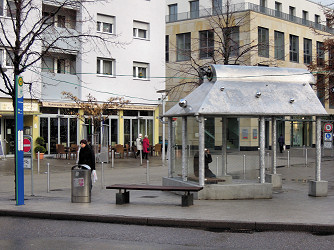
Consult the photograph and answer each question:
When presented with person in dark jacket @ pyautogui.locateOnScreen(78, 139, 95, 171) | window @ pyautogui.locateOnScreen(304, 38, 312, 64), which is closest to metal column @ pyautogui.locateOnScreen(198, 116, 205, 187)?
person in dark jacket @ pyautogui.locateOnScreen(78, 139, 95, 171)

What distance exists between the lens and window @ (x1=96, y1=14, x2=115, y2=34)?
3662 centimetres

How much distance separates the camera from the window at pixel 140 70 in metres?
38.8

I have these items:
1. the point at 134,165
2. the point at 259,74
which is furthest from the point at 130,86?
the point at 259,74

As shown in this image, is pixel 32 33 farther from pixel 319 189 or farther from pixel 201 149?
pixel 319 189

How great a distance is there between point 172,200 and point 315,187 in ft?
13.2

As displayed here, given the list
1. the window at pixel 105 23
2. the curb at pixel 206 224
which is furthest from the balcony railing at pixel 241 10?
the curb at pixel 206 224

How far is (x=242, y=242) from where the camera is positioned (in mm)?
8820

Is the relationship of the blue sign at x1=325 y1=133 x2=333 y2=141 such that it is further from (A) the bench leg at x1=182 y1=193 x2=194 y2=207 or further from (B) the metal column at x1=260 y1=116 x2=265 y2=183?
(A) the bench leg at x1=182 y1=193 x2=194 y2=207

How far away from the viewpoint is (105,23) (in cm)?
3706

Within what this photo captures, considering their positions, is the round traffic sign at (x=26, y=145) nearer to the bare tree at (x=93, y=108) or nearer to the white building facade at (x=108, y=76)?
the bare tree at (x=93, y=108)

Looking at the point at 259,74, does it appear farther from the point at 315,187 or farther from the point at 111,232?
the point at 111,232

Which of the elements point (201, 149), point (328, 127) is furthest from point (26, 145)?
point (328, 127)

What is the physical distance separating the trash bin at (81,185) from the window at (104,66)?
78.6 feet

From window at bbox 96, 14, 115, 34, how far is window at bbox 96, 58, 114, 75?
2.14m
